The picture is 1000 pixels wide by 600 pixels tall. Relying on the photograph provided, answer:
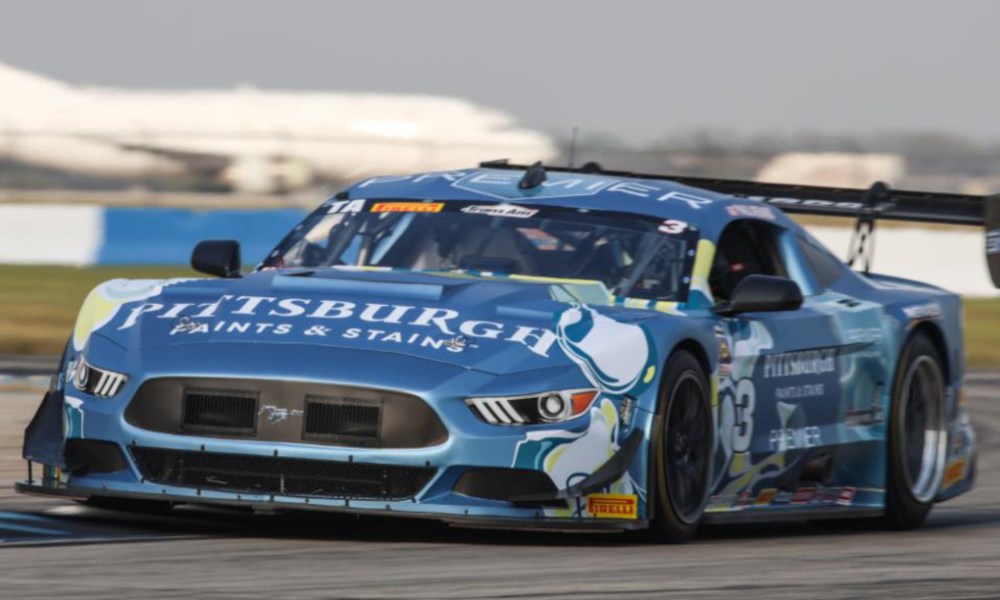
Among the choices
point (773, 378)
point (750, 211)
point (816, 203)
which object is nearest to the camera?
point (773, 378)

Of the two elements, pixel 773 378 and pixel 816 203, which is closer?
pixel 773 378

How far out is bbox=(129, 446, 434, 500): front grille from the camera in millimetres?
6508

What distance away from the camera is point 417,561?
20.1 feet

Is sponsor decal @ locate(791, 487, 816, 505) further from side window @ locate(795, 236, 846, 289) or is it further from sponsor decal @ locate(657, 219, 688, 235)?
sponsor decal @ locate(657, 219, 688, 235)

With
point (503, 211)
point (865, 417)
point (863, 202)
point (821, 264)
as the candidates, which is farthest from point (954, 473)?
point (503, 211)

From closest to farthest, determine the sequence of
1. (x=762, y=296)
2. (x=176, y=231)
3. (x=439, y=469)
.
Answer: (x=439, y=469), (x=762, y=296), (x=176, y=231)

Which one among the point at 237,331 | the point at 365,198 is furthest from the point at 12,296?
the point at 237,331

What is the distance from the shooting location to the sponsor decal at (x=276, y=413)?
654 centimetres

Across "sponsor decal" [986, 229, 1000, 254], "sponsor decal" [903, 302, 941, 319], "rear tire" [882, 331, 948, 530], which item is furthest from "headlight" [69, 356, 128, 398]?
"sponsor decal" [986, 229, 1000, 254]

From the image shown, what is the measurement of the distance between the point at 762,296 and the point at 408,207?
1.46 meters

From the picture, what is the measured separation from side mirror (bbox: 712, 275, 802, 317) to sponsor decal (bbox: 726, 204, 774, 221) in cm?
83

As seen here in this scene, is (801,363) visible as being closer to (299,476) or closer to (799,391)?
(799,391)

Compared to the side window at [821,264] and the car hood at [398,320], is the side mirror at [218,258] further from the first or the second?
the side window at [821,264]

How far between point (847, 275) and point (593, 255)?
62.5 inches
